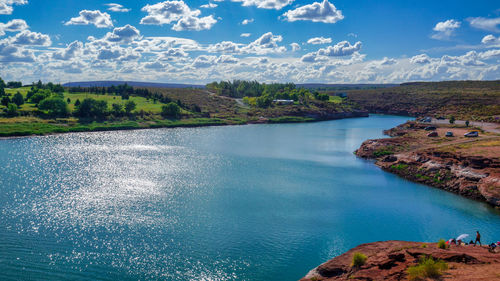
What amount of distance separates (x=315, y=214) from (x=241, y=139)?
6033 centimetres

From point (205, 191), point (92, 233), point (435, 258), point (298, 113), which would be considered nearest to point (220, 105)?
point (298, 113)

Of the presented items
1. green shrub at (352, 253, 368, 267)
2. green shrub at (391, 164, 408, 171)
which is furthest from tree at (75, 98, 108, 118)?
green shrub at (352, 253, 368, 267)

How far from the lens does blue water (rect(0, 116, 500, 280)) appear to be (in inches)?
1060

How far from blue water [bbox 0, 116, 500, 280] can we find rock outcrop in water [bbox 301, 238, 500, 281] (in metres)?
2.63

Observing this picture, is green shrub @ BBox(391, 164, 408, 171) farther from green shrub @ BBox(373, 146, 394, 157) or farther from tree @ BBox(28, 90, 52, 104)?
tree @ BBox(28, 90, 52, 104)

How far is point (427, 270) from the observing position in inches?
769

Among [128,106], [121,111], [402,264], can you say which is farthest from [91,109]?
[402,264]

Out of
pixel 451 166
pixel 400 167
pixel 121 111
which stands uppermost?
pixel 121 111

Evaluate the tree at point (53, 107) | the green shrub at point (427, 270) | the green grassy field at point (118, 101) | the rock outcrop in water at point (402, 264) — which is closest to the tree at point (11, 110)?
the tree at point (53, 107)

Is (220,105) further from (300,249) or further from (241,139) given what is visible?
(300,249)

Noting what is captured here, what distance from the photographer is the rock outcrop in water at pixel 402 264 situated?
773 inches

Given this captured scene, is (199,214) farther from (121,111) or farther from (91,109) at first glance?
(121,111)

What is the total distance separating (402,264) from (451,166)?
38116 mm

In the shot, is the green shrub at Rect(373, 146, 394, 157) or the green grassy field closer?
the green shrub at Rect(373, 146, 394, 157)
